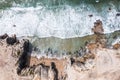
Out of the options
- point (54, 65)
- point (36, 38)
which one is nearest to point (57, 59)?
point (54, 65)

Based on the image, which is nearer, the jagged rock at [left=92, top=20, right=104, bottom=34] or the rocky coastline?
the rocky coastline

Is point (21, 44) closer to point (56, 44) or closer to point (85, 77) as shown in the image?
point (56, 44)

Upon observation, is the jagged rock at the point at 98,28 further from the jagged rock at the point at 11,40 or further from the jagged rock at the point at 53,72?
the jagged rock at the point at 11,40

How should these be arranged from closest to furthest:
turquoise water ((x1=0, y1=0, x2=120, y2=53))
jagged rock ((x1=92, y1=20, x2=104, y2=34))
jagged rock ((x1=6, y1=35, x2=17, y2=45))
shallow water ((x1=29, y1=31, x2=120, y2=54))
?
jagged rock ((x1=6, y1=35, x2=17, y2=45)) → shallow water ((x1=29, y1=31, x2=120, y2=54)) → turquoise water ((x1=0, y1=0, x2=120, y2=53)) → jagged rock ((x1=92, y1=20, x2=104, y2=34))

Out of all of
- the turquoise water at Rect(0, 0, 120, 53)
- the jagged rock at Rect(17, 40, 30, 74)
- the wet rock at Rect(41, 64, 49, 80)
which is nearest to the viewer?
the wet rock at Rect(41, 64, 49, 80)

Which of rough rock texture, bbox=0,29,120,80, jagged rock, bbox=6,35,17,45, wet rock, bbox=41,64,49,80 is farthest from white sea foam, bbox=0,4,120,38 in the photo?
wet rock, bbox=41,64,49,80

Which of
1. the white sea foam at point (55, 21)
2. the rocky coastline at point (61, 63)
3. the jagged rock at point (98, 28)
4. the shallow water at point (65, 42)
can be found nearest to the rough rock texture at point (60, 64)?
the rocky coastline at point (61, 63)

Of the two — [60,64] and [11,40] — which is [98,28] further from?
[11,40]

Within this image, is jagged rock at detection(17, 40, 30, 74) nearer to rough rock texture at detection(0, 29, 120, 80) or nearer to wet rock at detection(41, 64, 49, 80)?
rough rock texture at detection(0, 29, 120, 80)
